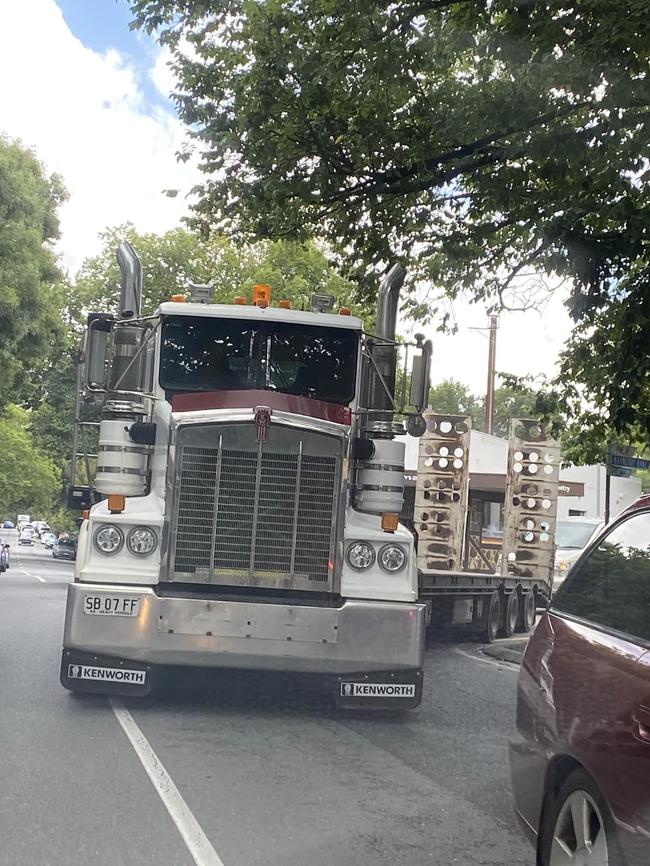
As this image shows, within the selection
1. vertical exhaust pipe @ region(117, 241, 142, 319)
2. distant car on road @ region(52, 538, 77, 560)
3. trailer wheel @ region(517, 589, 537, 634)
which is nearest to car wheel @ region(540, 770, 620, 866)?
vertical exhaust pipe @ region(117, 241, 142, 319)

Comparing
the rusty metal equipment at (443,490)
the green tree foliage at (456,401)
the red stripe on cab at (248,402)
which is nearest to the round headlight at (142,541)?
the red stripe on cab at (248,402)

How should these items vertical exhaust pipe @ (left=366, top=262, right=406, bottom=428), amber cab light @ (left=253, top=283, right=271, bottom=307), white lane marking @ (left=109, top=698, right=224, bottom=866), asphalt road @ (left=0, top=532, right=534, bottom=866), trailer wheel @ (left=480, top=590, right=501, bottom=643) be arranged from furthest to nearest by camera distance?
trailer wheel @ (left=480, top=590, right=501, bottom=643) → amber cab light @ (left=253, top=283, right=271, bottom=307) → vertical exhaust pipe @ (left=366, top=262, right=406, bottom=428) → asphalt road @ (left=0, top=532, right=534, bottom=866) → white lane marking @ (left=109, top=698, right=224, bottom=866)

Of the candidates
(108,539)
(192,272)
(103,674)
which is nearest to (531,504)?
(108,539)

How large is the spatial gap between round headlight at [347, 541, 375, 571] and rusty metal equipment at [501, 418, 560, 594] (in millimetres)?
11929

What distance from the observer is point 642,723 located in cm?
354

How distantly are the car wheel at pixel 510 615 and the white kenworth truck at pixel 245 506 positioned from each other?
842 cm

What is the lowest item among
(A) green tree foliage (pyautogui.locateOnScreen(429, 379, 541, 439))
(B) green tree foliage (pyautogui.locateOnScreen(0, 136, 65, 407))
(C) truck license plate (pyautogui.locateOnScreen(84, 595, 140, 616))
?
(C) truck license plate (pyautogui.locateOnScreen(84, 595, 140, 616))

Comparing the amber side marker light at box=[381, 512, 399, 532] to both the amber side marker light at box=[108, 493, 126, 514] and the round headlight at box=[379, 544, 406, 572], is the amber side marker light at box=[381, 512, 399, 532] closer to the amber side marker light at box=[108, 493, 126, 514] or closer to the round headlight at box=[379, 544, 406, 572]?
the round headlight at box=[379, 544, 406, 572]

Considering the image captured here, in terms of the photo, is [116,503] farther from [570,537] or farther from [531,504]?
[570,537]

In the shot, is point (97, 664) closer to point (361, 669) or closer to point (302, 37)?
point (361, 669)

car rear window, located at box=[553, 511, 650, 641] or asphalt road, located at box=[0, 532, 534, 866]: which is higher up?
car rear window, located at box=[553, 511, 650, 641]

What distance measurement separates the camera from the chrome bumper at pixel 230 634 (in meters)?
8.59

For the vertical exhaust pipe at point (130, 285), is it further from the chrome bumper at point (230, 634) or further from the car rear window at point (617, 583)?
the car rear window at point (617, 583)

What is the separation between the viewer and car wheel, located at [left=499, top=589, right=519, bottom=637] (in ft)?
57.9
